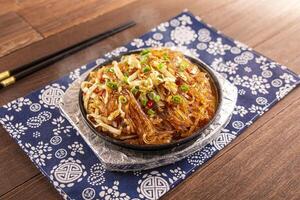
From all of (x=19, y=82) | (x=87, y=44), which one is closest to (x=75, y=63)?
(x=87, y=44)

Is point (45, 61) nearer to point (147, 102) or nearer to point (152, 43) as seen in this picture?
point (152, 43)

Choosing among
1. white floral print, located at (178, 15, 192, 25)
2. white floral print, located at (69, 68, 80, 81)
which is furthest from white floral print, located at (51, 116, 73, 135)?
white floral print, located at (178, 15, 192, 25)

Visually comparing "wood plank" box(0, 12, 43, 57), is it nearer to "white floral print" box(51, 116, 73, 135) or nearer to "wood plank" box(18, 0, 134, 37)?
"wood plank" box(18, 0, 134, 37)

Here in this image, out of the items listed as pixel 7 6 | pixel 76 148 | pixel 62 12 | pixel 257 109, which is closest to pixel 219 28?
pixel 257 109

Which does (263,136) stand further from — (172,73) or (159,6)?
(159,6)

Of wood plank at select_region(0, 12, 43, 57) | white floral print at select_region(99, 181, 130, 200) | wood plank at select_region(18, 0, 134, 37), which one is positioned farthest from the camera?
wood plank at select_region(18, 0, 134, 37)
